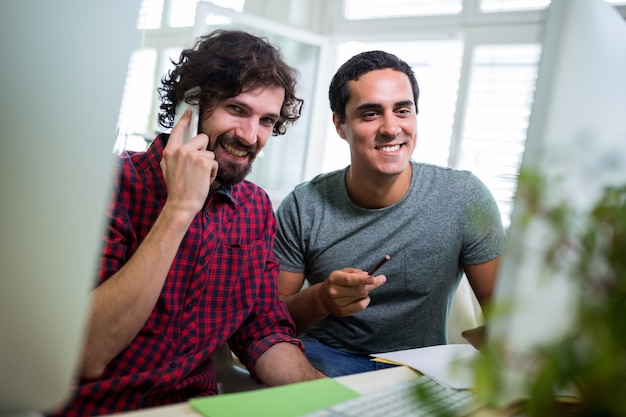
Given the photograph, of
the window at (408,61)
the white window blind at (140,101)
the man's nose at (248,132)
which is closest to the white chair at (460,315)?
the man's nose at (248,132)

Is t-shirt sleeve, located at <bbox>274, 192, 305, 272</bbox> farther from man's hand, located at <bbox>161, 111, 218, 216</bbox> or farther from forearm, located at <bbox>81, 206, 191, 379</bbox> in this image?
forearm, located at <bbox>81, 206, 191, 379</bbox>

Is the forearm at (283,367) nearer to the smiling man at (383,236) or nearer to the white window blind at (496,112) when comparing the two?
the smiling man at (383,236)

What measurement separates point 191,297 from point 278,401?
506mm

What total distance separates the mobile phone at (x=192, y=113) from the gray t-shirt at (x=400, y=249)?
18.2 inches

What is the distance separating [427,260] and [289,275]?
1.24 feet

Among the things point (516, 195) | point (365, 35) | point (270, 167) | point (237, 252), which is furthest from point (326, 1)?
point (516, 195)

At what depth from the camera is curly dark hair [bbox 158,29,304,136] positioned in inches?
57.6

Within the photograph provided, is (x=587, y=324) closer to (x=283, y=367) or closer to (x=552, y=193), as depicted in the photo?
(x=552, y=193)

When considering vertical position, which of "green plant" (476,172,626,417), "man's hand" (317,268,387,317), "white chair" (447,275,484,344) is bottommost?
"white chair" (447,275,484,344)

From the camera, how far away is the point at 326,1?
4.98 metres

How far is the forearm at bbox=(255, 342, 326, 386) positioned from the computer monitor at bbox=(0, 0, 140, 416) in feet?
2.60

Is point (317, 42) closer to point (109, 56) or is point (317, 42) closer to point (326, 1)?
point (326, 1)

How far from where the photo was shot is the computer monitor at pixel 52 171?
458mm

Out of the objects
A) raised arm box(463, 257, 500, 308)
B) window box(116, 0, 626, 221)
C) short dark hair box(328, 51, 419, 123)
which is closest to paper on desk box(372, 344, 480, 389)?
raised arm box(463, 257, 500, 308)
